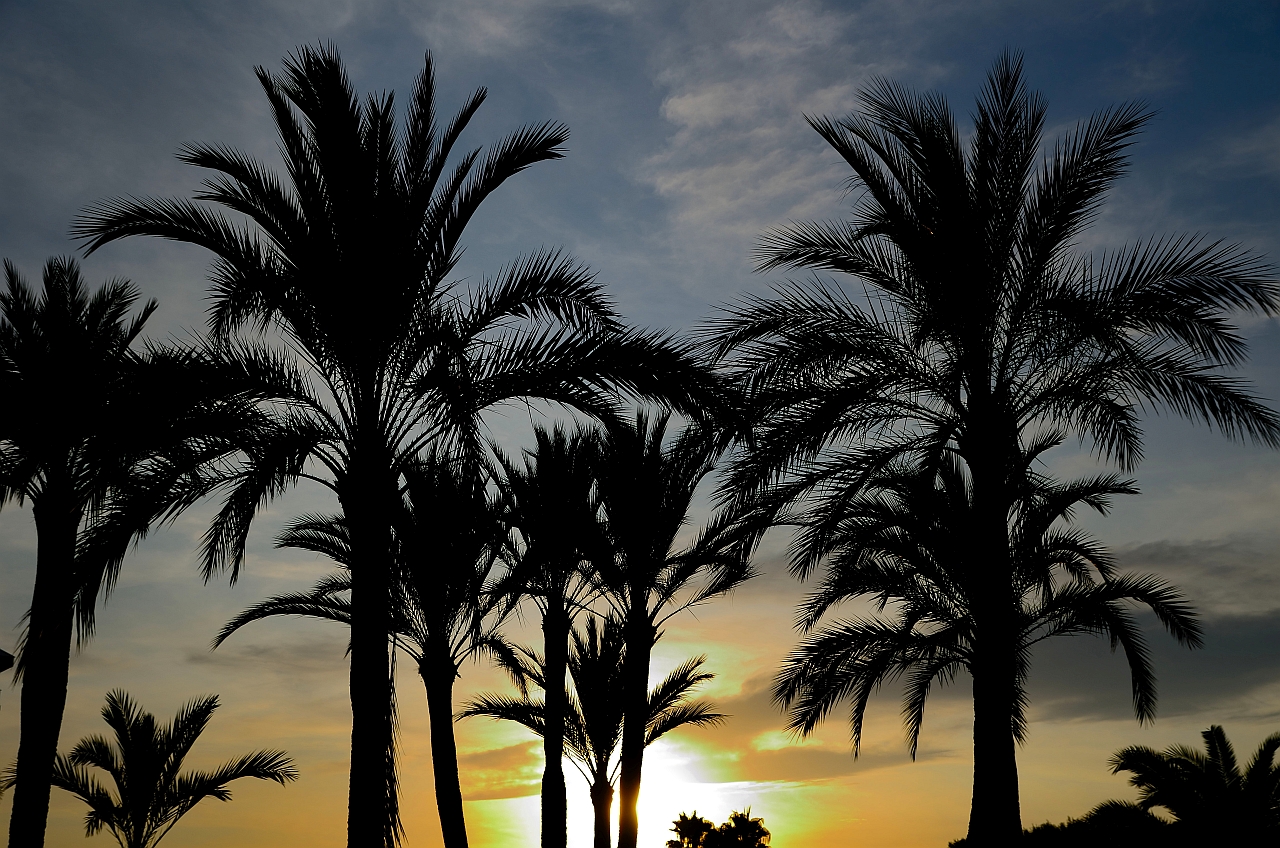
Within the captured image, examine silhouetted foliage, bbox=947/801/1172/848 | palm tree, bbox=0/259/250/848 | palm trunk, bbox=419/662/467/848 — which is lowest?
silhouetted foliage, bbox=947/801/1172/848

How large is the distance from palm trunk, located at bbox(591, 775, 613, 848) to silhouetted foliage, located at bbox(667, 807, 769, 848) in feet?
4.94

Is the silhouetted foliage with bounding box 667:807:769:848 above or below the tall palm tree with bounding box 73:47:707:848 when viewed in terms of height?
below

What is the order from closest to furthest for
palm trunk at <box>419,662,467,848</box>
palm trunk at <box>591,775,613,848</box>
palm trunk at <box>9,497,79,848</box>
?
palm trunk at <box>9,497,79,848</box> < palm trunk at <box>419,662,467,848</box> < palm trunk at <box>591,775,613,848</box>

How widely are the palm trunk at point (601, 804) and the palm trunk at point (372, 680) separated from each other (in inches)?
476

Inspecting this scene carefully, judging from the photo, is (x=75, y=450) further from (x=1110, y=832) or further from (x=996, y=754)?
(x=1110, y=832)

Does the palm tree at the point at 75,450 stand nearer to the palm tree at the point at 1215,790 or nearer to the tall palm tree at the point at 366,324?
the tall palm tree at the point at 366,324

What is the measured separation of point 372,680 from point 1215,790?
55.4ft

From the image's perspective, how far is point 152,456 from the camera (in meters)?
9.56

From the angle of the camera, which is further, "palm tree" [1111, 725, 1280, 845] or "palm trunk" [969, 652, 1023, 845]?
"palm tree" [1111, 725, 1280, 845]

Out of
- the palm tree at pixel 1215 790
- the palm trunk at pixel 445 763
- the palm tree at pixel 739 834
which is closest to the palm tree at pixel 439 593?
the palm trunk at pixel 445 763

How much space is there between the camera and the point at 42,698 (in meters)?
14.2

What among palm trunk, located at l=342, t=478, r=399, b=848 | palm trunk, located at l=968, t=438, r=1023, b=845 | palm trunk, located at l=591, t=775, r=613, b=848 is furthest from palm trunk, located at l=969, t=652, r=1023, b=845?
palm trunk, located at l=591, t=775, r=613, b=848

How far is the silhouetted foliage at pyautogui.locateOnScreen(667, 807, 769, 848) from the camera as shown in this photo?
20.8m

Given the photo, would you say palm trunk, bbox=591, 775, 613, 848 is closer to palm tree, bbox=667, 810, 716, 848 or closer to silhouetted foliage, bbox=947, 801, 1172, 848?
palm tree, bbox=667, 810, 716, 848
